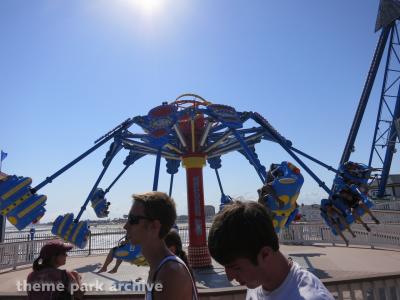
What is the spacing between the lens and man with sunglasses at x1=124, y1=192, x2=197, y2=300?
1866mm

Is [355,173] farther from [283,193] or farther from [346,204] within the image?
[283,193]

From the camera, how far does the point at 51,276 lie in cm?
291

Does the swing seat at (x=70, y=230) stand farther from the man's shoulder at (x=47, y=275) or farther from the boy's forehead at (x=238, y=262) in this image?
the boy's forehead at (x=238, y=262)

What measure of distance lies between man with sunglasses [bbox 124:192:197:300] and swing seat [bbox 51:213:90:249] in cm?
722

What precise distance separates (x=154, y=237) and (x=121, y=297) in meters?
1.96

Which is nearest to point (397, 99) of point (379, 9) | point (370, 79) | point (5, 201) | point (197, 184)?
point (370, 79)

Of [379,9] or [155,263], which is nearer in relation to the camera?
[155,263]

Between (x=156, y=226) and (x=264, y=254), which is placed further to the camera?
(x=156, y=226)

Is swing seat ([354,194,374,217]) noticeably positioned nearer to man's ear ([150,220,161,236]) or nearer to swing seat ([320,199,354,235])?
swing seat ([320,199,354,235])

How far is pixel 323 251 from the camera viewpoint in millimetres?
12820

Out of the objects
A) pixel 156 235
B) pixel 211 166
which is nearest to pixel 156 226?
pixel 156 235

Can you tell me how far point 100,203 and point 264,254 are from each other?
33.7 feet

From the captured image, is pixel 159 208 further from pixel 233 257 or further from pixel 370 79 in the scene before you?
pixel 370 79

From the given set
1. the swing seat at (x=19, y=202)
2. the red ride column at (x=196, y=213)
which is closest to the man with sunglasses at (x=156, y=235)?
the swing seat at (x=19, y=202)
